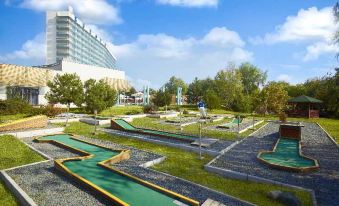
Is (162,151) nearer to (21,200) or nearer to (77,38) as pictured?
(21,200)

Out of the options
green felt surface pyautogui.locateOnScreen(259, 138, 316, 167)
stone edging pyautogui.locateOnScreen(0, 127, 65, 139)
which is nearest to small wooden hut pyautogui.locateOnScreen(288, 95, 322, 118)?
green felt surface pyautogui.locateOnScreen(259, 138, 316, 167)

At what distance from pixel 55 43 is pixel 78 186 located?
95.1 metres

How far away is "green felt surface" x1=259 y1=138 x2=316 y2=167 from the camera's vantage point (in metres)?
10.3

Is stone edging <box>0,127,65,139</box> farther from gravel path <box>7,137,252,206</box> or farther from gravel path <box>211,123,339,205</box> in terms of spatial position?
gravel path <box>211,123,339,205</box>

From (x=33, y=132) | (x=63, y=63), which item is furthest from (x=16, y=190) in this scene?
(x=63, y=63)

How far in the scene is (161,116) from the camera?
98.0 feet

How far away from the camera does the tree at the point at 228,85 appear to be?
53.2m

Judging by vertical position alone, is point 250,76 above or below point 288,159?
above

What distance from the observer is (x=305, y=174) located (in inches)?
361

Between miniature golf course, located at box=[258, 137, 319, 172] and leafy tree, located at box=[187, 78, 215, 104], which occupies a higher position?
leafy tree, located at box=[187, 78, 215, 104]

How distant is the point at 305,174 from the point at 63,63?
61266 mm

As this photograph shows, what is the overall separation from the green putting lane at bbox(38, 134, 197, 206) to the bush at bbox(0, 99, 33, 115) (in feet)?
66.1

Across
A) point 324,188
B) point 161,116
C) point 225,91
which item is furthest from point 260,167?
point 225,91

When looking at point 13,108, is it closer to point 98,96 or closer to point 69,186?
point 98,96
